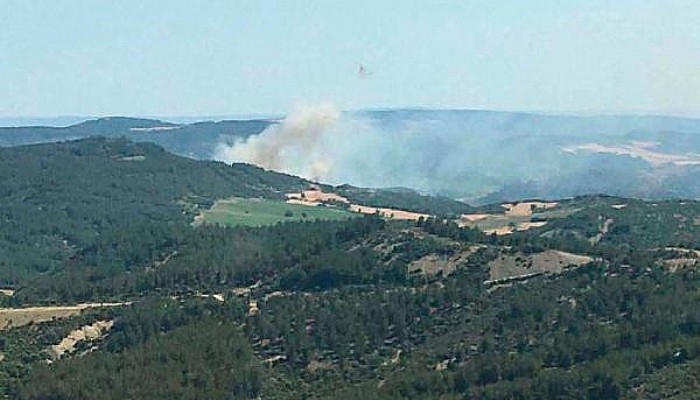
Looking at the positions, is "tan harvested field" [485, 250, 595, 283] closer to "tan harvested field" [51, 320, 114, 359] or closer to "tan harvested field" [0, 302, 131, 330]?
"tan harvested field" [51, 320, 114, 359]

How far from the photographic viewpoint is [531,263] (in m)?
175

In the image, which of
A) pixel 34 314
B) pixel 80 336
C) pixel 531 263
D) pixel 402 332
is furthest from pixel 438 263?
pixel 34 314

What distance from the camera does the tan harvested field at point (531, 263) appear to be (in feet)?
564

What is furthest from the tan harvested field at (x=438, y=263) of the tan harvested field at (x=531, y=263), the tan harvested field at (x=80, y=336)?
the tan harvested field at (x=80, y=336)

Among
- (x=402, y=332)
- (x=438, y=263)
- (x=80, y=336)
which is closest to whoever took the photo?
(x=402, y=332)

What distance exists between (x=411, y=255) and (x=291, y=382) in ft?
160

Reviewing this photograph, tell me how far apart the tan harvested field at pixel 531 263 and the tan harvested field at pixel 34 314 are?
5730cm

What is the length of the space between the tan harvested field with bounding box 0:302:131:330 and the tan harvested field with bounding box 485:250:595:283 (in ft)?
188

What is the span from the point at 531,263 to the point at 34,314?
74686mm

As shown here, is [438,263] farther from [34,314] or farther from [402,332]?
[34,314]

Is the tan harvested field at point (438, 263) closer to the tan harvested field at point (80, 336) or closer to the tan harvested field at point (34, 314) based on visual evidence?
the tan harvested field at point (34, 314)

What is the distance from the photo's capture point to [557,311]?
148 meters

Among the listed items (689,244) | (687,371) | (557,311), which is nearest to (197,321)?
(557,311)

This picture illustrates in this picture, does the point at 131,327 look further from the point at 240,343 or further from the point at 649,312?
the point at 649,312
